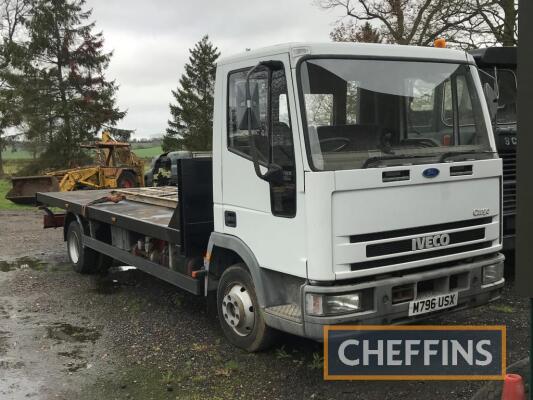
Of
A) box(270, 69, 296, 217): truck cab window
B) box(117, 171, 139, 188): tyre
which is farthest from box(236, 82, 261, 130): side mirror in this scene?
box(117, 171, 139, 188): tyre

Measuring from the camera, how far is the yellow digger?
18219mm

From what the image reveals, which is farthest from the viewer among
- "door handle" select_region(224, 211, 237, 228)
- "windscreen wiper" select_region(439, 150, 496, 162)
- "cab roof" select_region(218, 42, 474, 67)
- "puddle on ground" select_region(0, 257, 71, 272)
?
"puddle on ground" select_region(0, 257, 71, 272)

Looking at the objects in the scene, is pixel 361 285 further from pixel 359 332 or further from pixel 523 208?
pixel 523 208

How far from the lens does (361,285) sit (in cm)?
390

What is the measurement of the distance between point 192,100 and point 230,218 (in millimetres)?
40308

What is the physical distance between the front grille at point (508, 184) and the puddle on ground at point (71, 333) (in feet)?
15.3

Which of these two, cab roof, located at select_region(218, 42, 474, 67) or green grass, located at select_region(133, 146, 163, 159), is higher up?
cab roof, located at select_region(218, 42, 474, 67)

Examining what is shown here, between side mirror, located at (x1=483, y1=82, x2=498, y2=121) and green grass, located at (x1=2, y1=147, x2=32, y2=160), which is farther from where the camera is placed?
green grass, located at (x1=2, y1=147, x2=32, y2=160)

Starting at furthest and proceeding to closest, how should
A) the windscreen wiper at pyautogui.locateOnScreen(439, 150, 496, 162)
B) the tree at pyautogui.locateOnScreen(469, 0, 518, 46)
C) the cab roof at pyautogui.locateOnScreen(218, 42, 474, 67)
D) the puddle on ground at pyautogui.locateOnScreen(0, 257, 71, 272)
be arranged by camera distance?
the tree at pyautogui.locateOnScreen(469, 0, 518, 46), the puddle on ground at pyautogui.locateOnScreen(0, 257, 71, 272), the windscreen wiper at pyautogui.locateOnScreen(439, 150, 496, 162), the cab roof at pyautogui.locateOnScreen(218, 42, 474, 67)

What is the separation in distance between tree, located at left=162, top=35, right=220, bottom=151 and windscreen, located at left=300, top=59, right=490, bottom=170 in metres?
38.6

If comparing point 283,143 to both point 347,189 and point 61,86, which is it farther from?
point 61,86

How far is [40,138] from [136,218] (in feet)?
89.6

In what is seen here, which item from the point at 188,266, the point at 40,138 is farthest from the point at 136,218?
the point at 40,138

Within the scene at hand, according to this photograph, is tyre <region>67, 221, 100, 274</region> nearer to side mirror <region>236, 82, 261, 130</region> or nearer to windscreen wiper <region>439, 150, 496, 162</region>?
side mirror <region>236, 82, 261, 130</region>
